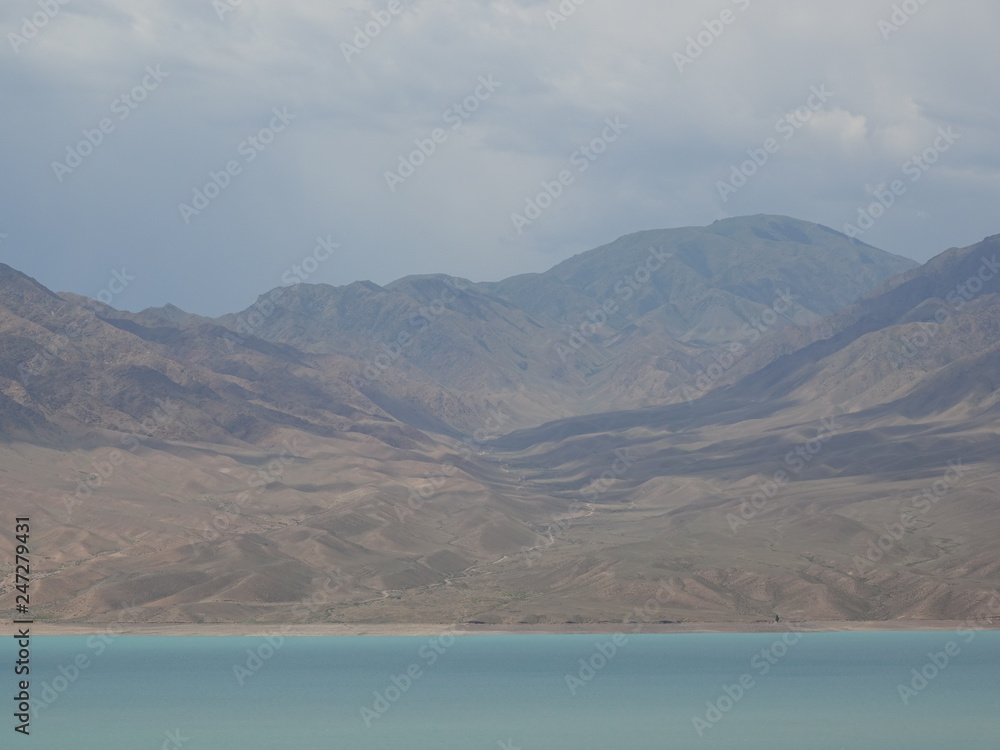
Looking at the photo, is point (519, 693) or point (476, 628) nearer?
point (519, 693)

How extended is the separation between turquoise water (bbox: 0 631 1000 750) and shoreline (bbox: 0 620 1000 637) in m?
1.25

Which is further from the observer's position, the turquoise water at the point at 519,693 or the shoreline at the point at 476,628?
the shoreline at the point at 476,628

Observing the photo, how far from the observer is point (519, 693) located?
106m

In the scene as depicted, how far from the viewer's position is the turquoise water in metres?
82.2

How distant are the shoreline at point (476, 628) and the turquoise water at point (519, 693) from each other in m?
1.25

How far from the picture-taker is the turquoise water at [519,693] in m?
82.2

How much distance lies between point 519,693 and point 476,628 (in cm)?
5349

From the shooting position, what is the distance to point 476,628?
520 feet

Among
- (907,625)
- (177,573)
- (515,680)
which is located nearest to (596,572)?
(907,625)

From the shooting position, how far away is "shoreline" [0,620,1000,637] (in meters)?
155

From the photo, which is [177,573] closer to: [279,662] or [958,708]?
[279,662]

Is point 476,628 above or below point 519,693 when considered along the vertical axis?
above

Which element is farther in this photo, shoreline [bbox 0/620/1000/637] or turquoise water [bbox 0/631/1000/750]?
shoreline [bbox 0/620/1000/637]

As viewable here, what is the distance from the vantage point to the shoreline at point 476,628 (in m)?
155
